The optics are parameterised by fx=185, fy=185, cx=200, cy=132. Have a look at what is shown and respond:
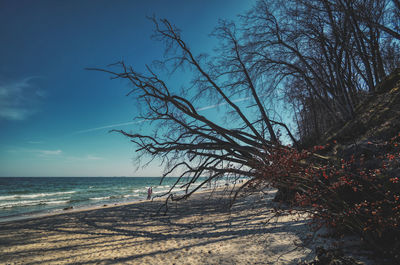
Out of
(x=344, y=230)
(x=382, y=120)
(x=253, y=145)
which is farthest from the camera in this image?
(x=253, y=145)

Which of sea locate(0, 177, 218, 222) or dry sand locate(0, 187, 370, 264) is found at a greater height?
dry sand locate(0, 187, 370, 264)

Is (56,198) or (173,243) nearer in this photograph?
(173,243)

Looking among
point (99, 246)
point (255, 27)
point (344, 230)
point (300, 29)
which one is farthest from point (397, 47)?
point (99, 246)

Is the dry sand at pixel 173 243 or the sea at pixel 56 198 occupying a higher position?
the dry sand at pixel 173 243

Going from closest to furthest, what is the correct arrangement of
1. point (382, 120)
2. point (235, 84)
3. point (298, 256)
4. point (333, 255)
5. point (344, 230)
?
point (333, 255)
point (298, 256)
point (344, 230)
point (382, 120)
point (235, 84)

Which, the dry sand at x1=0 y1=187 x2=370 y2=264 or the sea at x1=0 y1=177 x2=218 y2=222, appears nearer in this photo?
the dry sand at x1=0 y1=187 x2=370 y2=264

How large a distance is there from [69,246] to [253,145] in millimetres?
7036

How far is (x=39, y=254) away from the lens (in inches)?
222

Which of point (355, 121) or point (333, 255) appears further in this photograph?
point (355, 121)

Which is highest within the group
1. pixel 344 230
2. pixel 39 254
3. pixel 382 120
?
pixel 382 120

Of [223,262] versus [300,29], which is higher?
[300,29]

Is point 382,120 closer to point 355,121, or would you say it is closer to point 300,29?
point 355,121

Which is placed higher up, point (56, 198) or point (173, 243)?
point (173, 243)

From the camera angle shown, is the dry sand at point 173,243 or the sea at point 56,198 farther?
the sea at point 56,198
